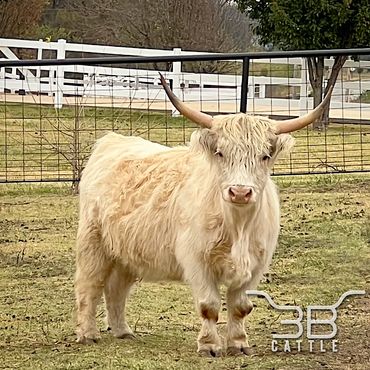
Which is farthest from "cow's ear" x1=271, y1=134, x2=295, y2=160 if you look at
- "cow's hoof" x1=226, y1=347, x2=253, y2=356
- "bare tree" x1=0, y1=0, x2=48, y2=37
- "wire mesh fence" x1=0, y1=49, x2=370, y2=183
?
"bare tree" x1=0, y1=0, x2=48, y2=37

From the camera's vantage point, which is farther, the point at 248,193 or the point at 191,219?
the point at 191,219

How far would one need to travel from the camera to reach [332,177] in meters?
12.1

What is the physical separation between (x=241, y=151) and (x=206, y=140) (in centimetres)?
23

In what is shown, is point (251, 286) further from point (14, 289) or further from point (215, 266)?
point (14, 289)

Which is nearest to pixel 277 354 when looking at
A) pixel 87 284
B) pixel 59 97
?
pixel 87 284

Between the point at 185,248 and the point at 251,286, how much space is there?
1.36 feet

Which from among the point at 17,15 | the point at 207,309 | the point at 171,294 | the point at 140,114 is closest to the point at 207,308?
the point at 207,309

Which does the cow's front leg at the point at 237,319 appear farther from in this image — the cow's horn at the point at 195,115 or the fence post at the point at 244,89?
the fence post at the point at 244,89

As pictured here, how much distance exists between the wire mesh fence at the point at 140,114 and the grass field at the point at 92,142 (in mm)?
15

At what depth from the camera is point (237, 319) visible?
18.6ft

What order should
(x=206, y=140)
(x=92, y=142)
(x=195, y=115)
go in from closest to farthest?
(x=206, y=140) → (x=195, y=115) → (x=92, y=142)

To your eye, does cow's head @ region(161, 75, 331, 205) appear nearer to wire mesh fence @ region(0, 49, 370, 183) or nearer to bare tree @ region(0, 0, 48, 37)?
wire mesh fence @ region(0, 49, 370, 183)

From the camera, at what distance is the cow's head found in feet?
17.0

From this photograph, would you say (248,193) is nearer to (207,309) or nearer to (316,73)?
(207,309)
